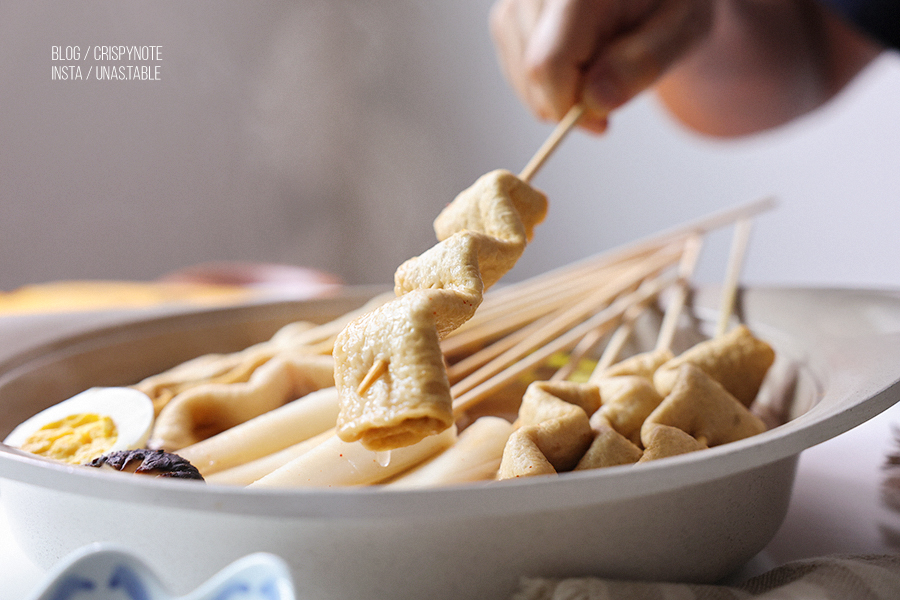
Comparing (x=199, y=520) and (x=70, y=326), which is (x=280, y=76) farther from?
(x=199, y=520)

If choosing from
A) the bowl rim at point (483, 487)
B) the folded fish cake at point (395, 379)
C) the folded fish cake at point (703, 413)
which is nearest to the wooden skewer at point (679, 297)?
the folded fish cake at point (703, 413)

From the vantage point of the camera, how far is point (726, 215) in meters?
1.66

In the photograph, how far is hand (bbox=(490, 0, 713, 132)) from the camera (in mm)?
1300

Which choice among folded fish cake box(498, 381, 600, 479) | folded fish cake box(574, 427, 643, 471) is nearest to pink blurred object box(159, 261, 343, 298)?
folded fish cake box(498, 381, 600, 479)

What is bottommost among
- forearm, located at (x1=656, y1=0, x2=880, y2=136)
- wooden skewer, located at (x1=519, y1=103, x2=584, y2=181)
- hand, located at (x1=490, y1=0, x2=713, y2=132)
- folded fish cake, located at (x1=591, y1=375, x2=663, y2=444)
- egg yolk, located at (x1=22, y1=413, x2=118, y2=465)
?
egg yolk, located at (x1=22, y1=413, x2=118, y2=465)

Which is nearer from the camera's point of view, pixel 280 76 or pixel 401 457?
pixel 401 457

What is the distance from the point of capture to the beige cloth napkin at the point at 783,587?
0.57 m

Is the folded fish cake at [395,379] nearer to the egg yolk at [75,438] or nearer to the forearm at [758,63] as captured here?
the egg yolk at [75,438]

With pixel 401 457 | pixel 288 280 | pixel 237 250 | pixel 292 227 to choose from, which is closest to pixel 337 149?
pixel 292 227

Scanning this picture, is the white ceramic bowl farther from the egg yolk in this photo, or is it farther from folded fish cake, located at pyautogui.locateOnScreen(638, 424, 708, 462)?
the egg yolk

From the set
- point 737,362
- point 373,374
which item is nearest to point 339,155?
point 737,362

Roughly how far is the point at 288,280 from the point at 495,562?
203cm

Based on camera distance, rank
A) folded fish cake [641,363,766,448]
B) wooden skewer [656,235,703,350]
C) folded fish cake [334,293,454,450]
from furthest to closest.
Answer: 1. wooden skewer [656,235,703,350]
2. folded fish cake [641,363,766,448]
3. folded fish cake [334,293,454,450]

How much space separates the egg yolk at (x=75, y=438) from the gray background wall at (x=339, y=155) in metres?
3.07
